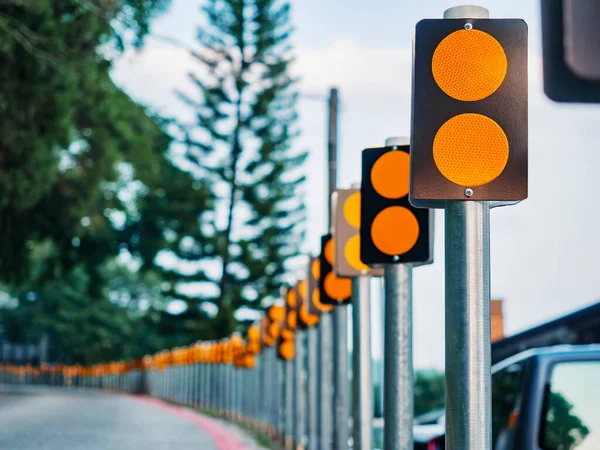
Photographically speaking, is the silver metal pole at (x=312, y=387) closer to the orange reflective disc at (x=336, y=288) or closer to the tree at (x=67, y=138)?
the orange reflective disc at (x=336, y=288)

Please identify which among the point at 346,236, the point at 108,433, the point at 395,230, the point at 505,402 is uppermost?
the point at 346,236

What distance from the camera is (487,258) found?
320 centimetres

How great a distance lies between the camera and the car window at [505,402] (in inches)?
203

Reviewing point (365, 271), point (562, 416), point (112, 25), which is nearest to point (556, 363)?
point (562, 416)

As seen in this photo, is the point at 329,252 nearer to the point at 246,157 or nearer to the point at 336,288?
the point at 336,288

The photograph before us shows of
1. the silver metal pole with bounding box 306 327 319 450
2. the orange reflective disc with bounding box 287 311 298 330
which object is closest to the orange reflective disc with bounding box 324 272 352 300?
the silver metal pole with bounding box 306 327 319 450

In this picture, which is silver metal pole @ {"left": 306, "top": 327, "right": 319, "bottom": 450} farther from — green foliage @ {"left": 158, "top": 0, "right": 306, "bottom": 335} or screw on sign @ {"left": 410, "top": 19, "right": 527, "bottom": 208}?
→ green foliage @ {"left": 158, "top": 0, "right": 306, "bottom": 335}

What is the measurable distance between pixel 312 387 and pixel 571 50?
947 cm

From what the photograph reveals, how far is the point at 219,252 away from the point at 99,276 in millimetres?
21835

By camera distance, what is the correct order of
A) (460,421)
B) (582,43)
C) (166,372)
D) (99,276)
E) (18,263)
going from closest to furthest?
(582,43), (460,421), (18,263), (99,276), (166,372)

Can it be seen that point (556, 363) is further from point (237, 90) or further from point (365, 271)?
point (237, 90)

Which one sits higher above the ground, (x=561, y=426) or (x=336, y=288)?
(x=336, y=288)

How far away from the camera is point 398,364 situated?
459cm

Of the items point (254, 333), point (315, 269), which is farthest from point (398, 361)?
point (254, 333)
